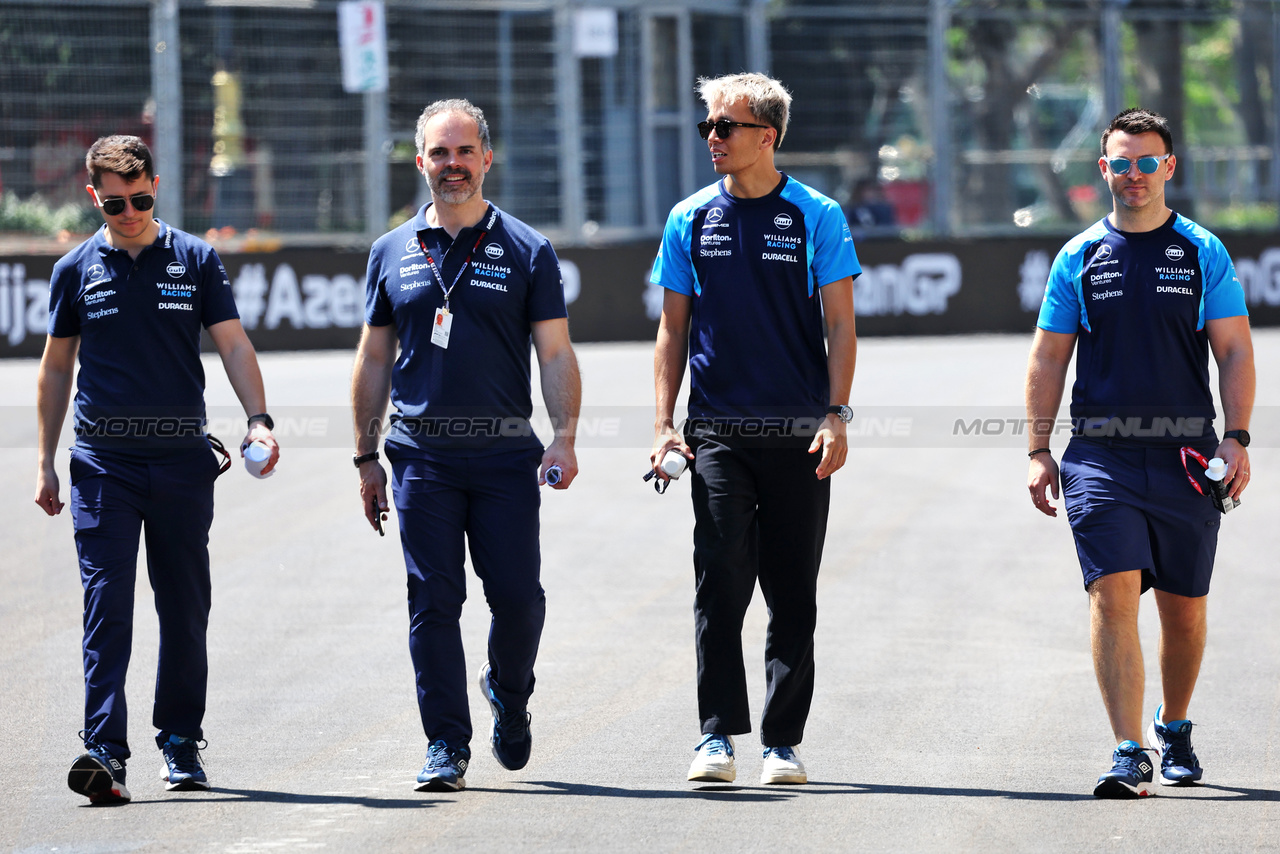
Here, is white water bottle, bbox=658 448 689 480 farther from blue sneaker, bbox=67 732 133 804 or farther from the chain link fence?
the chain link fence

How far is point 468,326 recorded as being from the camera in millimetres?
5496

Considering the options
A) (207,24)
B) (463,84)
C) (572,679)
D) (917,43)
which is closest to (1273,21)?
(917,43)

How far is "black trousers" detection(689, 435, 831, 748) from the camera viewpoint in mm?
5590

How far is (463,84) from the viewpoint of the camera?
20.5 m

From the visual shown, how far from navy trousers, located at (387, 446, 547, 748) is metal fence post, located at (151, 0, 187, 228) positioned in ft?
46.3

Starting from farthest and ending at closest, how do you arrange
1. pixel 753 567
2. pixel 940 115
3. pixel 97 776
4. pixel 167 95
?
pixel 940 115
pixel 167 95
pixel 753 567
pixel 97 776

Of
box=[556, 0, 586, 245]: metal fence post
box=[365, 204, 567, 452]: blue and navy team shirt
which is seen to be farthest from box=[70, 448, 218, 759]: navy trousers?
box=[556, 0, 586, 245]: metal fence post

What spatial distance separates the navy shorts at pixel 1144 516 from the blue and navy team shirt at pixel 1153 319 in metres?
0.08

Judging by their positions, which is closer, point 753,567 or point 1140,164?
point 1140,164

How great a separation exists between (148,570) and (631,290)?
14513 mm

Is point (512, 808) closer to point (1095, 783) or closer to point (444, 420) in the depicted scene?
point (444, 420)

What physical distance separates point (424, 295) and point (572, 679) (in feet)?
7.05

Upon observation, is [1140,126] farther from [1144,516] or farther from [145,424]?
[145,424]

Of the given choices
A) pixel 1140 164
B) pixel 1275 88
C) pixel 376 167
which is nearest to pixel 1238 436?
pixel 1140 164
